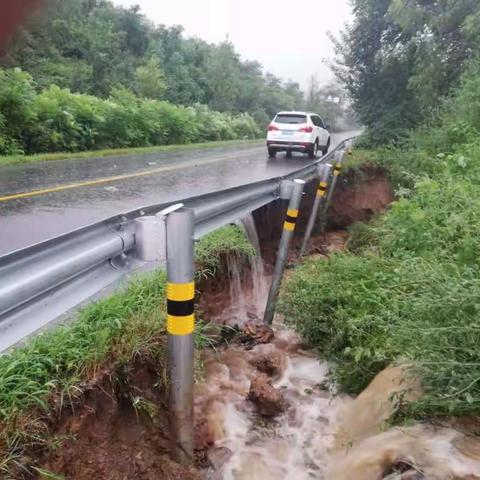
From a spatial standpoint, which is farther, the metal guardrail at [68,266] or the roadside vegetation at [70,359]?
the roadside vegetation at [70,359]

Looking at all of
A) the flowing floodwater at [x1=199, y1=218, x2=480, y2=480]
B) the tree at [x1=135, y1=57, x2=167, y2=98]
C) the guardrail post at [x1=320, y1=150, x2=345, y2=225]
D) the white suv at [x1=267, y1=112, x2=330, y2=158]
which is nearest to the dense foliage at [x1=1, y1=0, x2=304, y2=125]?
the tree at [x1=135, y1=57, x2=167, y2=98]

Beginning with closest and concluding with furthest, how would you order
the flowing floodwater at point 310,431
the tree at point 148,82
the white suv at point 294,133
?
the flowing floodwater at point 310,431
the white suv at point 294,133
the tree at point 148,82

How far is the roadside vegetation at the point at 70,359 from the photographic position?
8.07ft

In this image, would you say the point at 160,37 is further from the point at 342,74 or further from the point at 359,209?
the point at 359,209

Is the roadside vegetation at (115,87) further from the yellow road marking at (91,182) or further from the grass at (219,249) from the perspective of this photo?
the grass at (219,249)

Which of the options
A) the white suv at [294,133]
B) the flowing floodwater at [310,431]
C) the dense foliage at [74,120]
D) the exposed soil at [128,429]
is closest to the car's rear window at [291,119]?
the white suv at [294,133]

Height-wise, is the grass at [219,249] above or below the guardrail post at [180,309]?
below

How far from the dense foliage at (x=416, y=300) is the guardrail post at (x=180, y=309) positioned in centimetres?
149

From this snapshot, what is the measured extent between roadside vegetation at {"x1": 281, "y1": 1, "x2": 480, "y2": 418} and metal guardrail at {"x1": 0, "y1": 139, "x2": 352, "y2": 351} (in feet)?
6.16

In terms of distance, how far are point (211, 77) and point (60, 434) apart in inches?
1828

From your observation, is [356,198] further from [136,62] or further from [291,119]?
[136,62]

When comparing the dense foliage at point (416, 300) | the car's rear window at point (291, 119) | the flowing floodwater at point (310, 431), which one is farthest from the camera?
the car's rear window at point (291, 119)

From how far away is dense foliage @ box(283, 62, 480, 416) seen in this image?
10.4 ft

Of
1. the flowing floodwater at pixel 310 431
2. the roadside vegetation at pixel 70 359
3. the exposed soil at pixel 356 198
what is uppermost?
the roadside vegetation at pixel 70 359
